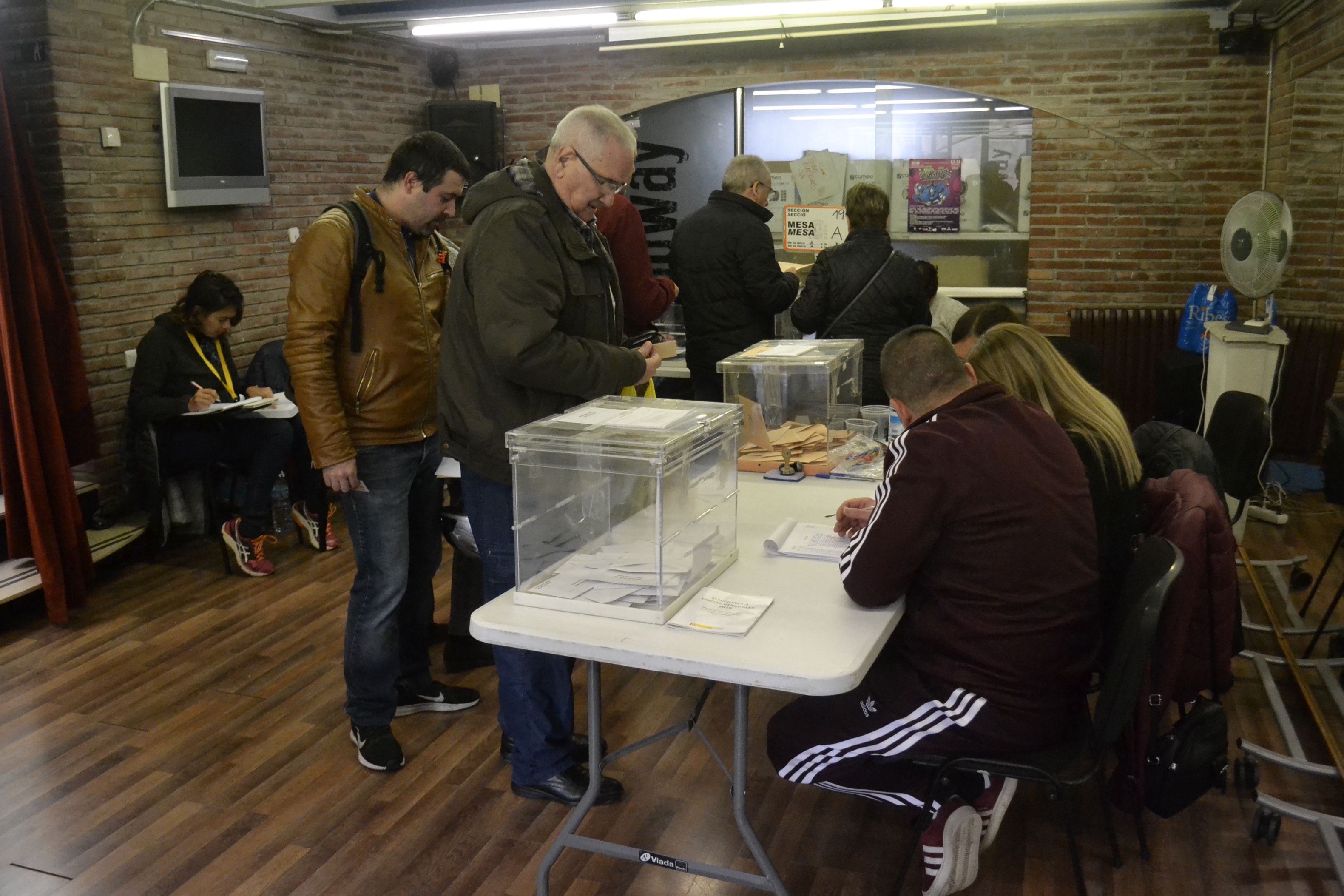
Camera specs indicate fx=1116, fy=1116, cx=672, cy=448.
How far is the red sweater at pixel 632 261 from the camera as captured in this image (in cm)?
389

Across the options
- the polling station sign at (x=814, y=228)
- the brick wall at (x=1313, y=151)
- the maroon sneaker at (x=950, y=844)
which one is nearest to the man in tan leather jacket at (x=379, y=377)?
→ the maroon sneaker at (x=950, y=844)

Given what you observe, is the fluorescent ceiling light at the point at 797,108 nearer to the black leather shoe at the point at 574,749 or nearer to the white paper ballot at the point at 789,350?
the white paper ballot at the point at 789,350

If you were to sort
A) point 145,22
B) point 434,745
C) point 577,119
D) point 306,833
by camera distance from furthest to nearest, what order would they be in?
point 145,22
point 434,745
point 306,833
point 577,119

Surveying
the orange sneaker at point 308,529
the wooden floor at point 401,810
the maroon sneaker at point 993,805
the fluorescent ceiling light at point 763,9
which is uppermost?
the fluorescent ceiling light at point 763,9

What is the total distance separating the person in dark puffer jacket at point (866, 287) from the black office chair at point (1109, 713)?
233 centimetres

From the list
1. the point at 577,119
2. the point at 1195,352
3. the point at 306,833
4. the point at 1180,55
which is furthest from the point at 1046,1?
the point at 306,833

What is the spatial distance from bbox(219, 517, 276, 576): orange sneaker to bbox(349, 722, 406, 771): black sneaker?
6.55ft

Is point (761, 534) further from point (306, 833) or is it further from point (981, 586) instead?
point (306, 833)

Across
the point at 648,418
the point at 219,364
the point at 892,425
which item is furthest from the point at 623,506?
the point at 219,364

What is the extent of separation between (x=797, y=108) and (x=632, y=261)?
3982 mm

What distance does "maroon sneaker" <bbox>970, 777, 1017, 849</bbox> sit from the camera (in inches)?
99.3

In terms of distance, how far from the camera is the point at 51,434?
15.4 ft

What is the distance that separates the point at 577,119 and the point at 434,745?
190 cm

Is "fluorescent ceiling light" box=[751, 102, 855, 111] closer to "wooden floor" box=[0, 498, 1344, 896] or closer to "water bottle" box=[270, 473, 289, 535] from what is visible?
"water bottle" box=[270, 473, 289, 535]
